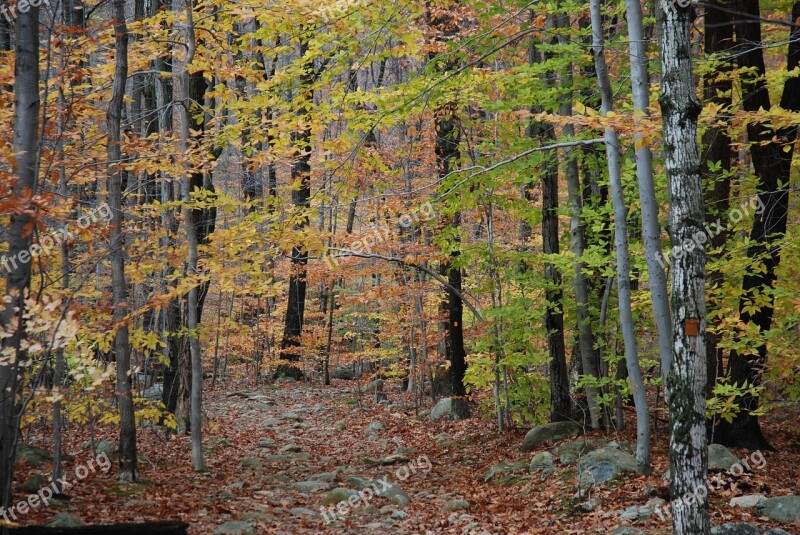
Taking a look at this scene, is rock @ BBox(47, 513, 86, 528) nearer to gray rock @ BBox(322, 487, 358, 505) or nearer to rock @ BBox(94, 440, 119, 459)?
gray rock @ BBox(322, 487, 358, 505)

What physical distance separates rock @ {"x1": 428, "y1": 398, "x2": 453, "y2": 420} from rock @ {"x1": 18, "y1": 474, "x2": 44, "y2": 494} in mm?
8817

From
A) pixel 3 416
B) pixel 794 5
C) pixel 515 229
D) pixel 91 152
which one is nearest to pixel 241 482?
pixel 3 416

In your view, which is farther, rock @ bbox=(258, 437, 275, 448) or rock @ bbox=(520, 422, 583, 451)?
rock @ bbox=(258, 437, 275, 448)

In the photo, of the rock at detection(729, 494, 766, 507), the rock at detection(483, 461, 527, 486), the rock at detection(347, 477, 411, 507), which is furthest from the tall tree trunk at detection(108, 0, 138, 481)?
the rock at detection(729, 494, 766, 507)

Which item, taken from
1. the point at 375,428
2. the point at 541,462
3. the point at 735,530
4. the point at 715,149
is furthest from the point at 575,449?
the point at 375,428

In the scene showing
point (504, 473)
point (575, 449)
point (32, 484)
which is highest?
point (32, 484)

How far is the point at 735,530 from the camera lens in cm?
574

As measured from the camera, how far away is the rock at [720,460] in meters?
7.64

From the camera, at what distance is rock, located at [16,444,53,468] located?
8815 millimetres

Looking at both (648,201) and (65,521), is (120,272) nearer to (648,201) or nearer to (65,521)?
(65,521)

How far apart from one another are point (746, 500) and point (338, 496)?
5066mm

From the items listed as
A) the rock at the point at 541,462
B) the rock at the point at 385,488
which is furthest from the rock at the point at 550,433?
the rock at the point at 385,488

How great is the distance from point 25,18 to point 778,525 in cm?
877

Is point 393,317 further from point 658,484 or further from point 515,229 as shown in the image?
point 658,484
